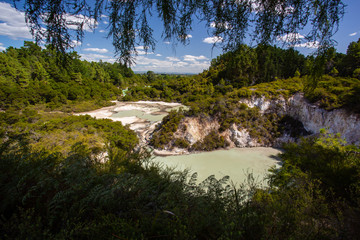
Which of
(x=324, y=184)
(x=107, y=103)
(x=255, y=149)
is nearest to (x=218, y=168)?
(x=255, y=149)

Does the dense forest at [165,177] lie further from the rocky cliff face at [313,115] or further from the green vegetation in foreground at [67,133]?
the rocky cliff face at [313,115]

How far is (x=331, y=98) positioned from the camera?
12992mm

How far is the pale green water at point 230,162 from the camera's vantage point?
1051 cm

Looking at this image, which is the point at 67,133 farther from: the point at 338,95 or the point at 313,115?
the point at 338,95

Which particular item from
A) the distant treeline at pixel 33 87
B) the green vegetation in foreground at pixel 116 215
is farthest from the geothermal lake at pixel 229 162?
the distant treeline at pixel 33 87

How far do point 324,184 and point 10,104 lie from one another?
112ft

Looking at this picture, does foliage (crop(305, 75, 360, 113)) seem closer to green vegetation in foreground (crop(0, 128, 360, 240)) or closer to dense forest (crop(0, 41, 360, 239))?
dense forest (crop(0, 41, 360, 239))

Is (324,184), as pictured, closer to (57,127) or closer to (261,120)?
(261,120)

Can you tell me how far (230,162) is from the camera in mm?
11930

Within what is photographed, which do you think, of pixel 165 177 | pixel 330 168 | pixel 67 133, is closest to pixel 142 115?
pixel 67 133

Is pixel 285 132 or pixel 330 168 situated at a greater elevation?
pixel 330 168

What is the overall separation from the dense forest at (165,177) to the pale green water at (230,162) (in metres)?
1.06

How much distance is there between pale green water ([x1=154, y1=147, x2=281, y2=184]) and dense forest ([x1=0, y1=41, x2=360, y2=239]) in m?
1.06

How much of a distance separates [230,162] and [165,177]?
963cm
